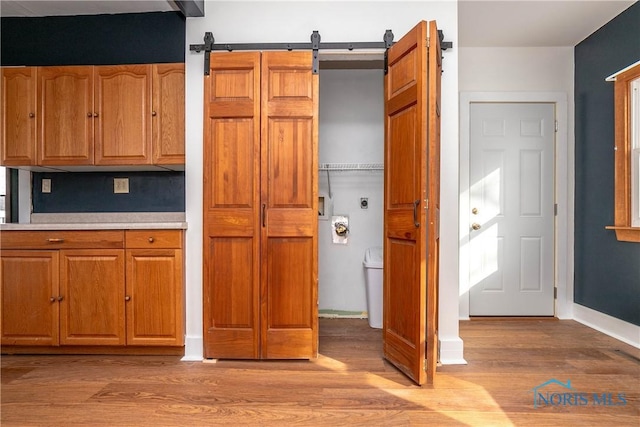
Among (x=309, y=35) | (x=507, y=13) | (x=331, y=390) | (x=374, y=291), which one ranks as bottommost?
(x=331, y=390)

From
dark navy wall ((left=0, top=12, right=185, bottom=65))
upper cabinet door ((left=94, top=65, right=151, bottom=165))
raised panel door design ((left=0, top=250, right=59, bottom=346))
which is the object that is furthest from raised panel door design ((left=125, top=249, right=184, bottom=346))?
dark navy wall ((left=0, top=12, right=185, bottom=65))

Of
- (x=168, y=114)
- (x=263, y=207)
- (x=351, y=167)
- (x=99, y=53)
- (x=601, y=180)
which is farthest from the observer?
(x=351, y=167)

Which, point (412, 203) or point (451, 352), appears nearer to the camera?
point (412, 203)

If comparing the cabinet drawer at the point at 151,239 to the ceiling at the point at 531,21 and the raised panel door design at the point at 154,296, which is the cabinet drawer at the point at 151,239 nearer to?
the raised panel door design at the point at 154,296

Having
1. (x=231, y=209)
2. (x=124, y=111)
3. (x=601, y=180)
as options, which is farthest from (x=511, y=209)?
(x=124, y=111)

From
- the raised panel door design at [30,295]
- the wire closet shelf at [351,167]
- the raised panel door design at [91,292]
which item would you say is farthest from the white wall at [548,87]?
the raised panel door design at [30,295]

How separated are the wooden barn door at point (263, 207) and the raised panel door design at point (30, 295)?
1081 millimetres

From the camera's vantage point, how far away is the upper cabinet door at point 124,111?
284 cm

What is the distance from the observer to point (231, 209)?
259 centimetres

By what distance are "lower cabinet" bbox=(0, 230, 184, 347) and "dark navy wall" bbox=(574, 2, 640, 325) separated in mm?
3427

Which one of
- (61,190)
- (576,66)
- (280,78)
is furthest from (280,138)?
(576,66)

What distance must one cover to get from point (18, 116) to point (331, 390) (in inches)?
119

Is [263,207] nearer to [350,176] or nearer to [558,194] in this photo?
[350,176]

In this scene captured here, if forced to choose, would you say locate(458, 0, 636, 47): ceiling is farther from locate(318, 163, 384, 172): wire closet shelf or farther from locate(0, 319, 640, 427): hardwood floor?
locate(0, 319, 640, 427): hardwood floor
